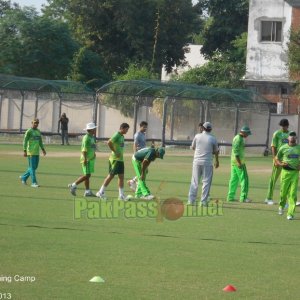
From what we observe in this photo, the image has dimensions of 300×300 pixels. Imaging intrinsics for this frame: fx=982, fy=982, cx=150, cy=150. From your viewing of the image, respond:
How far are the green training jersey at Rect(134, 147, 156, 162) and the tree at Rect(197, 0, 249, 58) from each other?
5900 centimetres

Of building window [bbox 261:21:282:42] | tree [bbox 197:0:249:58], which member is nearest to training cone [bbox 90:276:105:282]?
building window [bbox 261:21:282:42]

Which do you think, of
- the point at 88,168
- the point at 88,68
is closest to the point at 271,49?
the point at 88,68

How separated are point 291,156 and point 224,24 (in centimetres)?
6312

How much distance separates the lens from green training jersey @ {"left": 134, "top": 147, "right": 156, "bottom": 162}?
832 inches

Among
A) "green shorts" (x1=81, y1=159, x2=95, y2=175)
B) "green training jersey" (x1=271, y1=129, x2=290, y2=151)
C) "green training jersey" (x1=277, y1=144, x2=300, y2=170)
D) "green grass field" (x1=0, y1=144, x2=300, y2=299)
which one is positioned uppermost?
"green training jersey" (x1=271, y1=129, x2=290, y2=151)

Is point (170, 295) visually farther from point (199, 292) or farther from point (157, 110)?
point (157, 110)

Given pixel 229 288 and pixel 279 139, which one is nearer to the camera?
pixel 229 288

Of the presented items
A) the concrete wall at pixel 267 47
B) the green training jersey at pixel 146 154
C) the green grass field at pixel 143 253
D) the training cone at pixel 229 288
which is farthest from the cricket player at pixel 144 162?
the concrete wall at pixel 267 47

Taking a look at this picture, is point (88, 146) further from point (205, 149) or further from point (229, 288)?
point (229, 288)

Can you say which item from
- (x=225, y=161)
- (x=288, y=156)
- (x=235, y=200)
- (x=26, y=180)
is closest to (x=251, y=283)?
(x=288, y=156)

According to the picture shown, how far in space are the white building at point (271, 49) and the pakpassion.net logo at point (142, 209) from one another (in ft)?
134

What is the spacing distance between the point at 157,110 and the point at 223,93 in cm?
338

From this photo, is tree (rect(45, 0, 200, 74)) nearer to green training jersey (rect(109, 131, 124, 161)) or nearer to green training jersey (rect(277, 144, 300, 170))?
green training jersey (rect(109, 131, 124, 161))

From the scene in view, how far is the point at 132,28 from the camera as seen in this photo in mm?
72688
